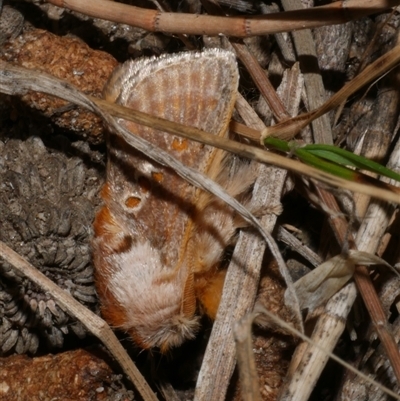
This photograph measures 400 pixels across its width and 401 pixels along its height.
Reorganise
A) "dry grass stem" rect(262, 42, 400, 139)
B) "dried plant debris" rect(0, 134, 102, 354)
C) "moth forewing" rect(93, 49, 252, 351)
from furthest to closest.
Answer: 1. "dried plant debris" rect(0, 134, 102, 354)
2. "moth forewing" rect(93, 49, 252, 351)
3. "dry grass stem" rect(262, 42, 400, 139)

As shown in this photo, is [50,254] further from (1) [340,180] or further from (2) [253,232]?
(1) [340,180]

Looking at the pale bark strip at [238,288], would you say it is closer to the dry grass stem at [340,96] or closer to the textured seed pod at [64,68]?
the dry grass stem at [340,96]

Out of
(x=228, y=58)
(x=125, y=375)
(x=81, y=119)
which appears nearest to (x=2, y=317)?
(x=125, y=375)

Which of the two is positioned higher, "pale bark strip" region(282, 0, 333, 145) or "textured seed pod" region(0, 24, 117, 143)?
"pale bark strip" region(282, 0, 333, 145)

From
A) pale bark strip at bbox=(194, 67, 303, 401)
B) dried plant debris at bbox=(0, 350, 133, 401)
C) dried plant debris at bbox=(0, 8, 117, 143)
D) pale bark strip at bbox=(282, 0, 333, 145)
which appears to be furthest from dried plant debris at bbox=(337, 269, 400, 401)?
dried plant debris at bbox=(0, 8, 117, 143)

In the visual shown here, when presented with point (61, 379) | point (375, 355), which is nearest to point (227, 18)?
point (375, 355)

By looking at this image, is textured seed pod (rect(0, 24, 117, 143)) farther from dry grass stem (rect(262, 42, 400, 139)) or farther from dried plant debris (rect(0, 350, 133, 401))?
dried plant debris (rect(0, 350, 133, 401))

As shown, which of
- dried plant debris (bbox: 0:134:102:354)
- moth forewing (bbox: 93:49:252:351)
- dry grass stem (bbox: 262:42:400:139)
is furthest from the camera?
dried plant debris (bbox: 0:134:102:354)

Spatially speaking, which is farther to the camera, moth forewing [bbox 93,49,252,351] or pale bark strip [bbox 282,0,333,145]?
pale bark strip [bbox 282,0,333,145]
